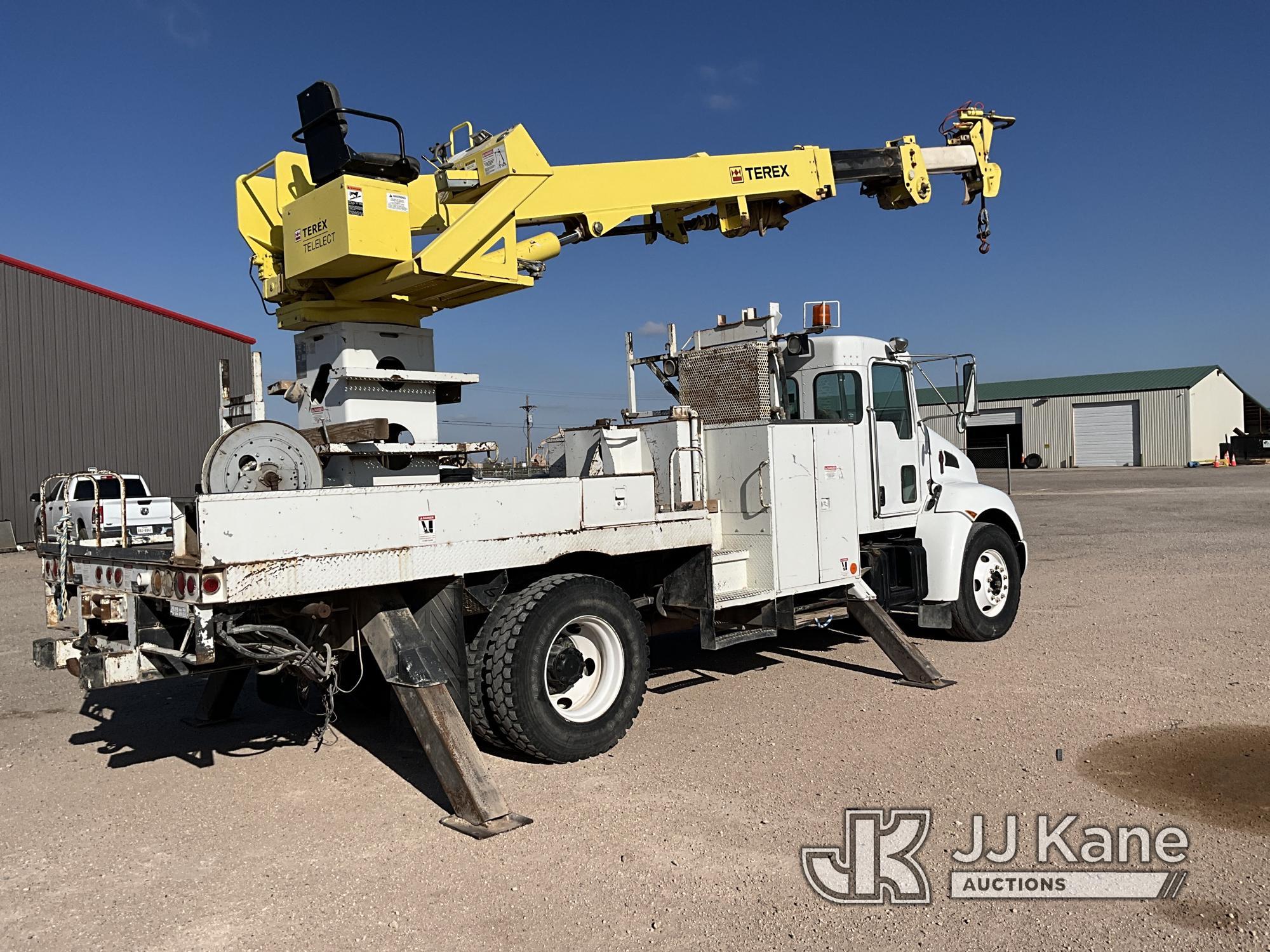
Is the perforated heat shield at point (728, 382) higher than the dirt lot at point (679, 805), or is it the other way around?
the perforated heat shield at point (728, 382)

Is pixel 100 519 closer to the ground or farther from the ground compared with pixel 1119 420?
closer to the ground

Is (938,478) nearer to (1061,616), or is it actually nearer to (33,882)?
(1061,616)

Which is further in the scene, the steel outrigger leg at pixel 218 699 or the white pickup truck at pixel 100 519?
the steel outrigger leg at pixel 218 699

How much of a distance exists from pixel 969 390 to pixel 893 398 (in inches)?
24.1

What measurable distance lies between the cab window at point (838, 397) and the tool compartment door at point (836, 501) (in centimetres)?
31

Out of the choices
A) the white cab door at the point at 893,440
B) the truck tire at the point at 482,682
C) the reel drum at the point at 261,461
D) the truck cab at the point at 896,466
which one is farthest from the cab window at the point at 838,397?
the reel drum at the point at 261,461

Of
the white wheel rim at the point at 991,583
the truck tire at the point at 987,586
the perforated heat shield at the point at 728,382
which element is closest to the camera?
the perforated heat shield at the point at 728,382

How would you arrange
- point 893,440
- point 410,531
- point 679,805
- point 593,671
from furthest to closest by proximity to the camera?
point 893,440 < point 593,671 < point 410,531 < point 679,805

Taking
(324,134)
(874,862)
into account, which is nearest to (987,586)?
(874,862)

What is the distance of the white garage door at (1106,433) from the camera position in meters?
52.9

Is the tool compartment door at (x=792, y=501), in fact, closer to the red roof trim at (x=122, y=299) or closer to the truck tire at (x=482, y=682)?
the truck tire at (x=482, y=682)

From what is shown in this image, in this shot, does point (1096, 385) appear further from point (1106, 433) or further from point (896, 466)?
point (896, 466)

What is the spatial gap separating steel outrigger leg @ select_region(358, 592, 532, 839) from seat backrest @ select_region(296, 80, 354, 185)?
9.32ft

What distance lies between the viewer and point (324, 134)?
6.45 meters
